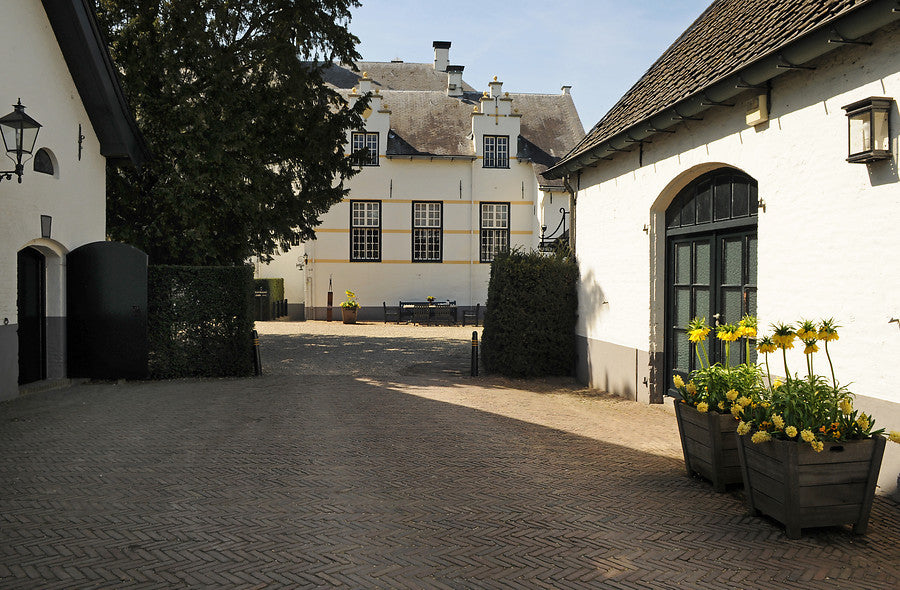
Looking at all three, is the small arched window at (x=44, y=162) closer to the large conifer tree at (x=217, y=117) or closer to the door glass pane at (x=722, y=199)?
the large conifer tree at (x=217, y=117)

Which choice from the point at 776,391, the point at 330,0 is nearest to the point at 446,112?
the point at 330,0

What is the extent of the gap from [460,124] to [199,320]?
67.3 ft

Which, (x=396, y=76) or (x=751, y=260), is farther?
(x=396, y=76)

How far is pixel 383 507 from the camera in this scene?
17.5 ft

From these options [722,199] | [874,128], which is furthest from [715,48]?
[874,128]

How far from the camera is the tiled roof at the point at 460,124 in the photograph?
29828mm

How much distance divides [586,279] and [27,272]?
9.78 m

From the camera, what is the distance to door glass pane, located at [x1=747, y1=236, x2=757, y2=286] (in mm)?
7875

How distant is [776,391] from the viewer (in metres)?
5.04

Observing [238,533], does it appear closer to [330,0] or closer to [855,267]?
[855,267]

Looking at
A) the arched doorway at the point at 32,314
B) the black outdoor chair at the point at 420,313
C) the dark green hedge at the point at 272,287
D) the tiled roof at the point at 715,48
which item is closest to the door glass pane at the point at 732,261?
the tiled roof at the point at 715,48

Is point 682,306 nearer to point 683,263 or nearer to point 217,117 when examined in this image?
point 683,263

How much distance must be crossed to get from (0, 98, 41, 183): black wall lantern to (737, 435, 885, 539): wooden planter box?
33.8ft

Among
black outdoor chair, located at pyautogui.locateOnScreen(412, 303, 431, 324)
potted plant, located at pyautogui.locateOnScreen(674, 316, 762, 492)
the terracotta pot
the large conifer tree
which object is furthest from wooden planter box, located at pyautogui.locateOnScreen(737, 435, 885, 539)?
the terracotta pot
